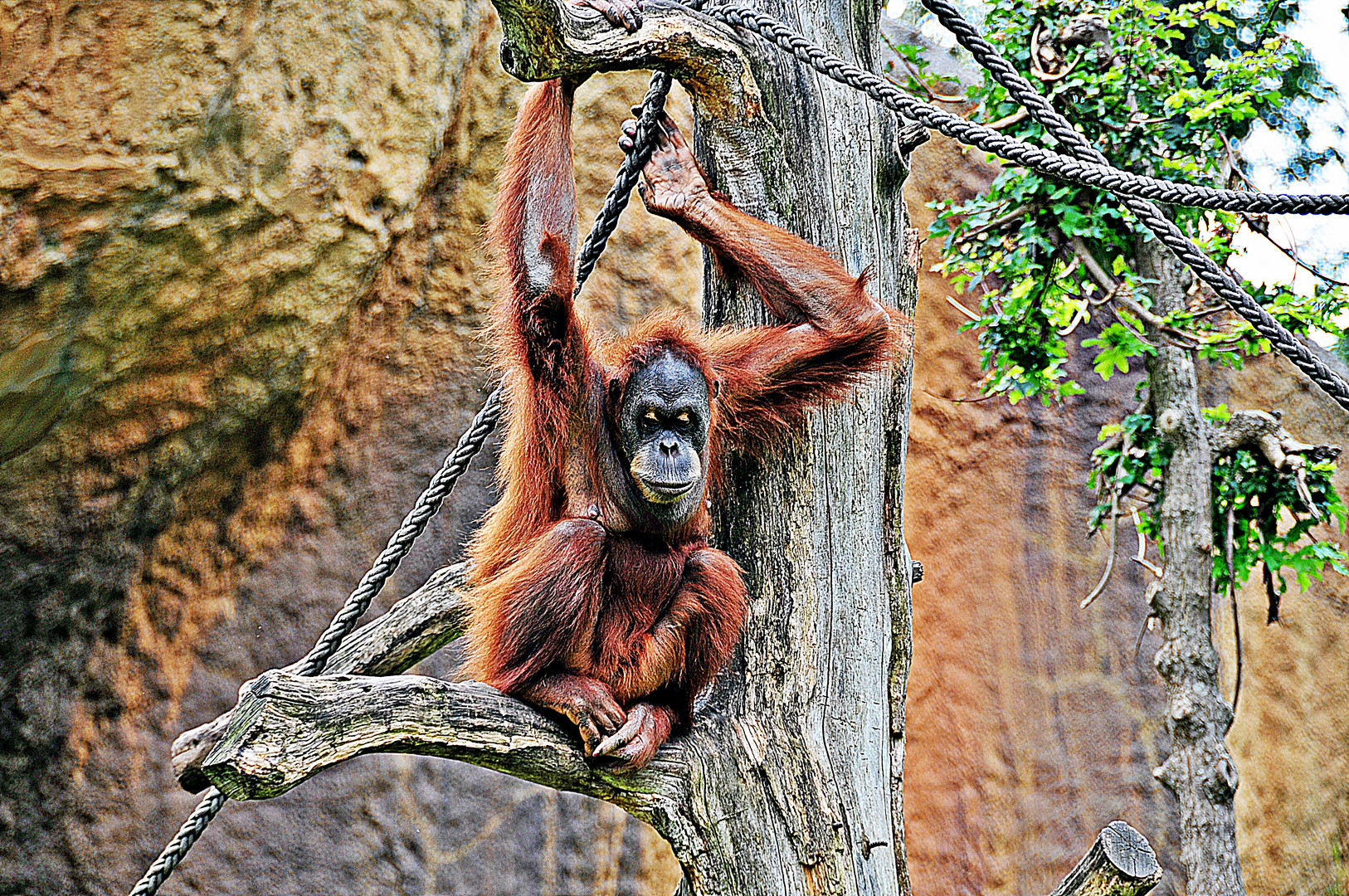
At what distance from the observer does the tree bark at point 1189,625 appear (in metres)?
4.58

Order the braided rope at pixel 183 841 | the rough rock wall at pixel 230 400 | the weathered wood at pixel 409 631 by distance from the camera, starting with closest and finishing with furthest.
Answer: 1. the braided rope at pixel 183 841
2. the weathered wood at pixel 409 631
3. the rough rock wall at pixel 230 400

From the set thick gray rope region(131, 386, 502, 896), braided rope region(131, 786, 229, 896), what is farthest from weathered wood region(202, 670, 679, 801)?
braided rope region(131, 786, 229, 896)

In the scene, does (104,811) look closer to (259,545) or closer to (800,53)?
(259,545)

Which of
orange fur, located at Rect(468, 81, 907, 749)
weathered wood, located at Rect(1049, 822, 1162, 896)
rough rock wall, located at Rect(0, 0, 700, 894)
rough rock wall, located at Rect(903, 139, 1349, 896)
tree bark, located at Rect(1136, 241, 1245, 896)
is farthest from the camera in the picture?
rough rock wall, located at Rect(903, 139, 1349, 896)

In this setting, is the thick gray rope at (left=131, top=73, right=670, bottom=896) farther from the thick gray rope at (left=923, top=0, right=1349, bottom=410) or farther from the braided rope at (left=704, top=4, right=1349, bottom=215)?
the thick gray rope at (left=923, top=0, right=1349, bottom=410)

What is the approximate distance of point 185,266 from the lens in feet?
16.9

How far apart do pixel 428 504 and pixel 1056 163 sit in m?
1.96

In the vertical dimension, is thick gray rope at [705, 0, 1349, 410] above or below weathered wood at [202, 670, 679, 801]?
above

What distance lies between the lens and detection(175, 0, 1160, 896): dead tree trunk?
2.48 meters

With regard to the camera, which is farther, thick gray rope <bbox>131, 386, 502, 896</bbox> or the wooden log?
thick gray rope <bbox>131, 386, 502, 896</bbox>

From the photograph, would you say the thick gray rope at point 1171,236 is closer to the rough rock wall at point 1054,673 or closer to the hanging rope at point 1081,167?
the hanging rope at point 1081,167

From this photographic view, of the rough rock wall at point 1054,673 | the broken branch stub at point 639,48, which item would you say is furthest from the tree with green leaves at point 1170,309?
the broken branch stub at point 639,48

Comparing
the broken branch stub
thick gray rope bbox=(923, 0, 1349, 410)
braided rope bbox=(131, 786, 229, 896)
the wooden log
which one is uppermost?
the broken branch stub

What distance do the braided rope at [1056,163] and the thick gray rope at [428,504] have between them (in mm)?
472
